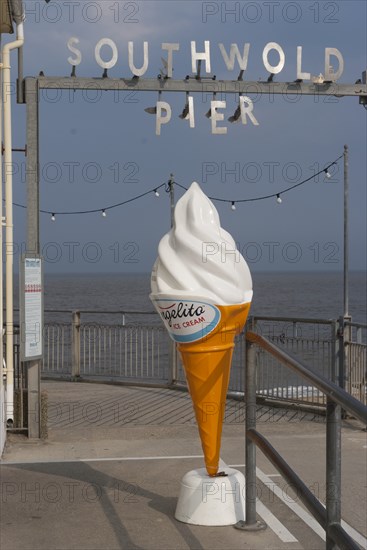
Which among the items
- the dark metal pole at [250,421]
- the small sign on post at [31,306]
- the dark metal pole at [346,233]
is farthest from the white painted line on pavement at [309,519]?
the dark metal pole at [346,233]

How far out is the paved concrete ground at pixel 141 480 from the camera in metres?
5.68

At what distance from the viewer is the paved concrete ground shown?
5.68 m

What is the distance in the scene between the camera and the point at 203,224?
6211 millimetres

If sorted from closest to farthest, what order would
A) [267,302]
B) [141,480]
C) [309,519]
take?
[309,519] → [141,480] → [267,302]

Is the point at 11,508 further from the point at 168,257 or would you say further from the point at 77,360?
the point at 77,360

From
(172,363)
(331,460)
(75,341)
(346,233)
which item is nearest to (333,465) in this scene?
(331,460)

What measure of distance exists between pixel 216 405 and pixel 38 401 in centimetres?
379

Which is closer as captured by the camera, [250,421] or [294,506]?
[250,421]

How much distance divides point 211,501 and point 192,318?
4.32 ft

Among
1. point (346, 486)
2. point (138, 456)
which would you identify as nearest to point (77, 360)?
point (138, 456)

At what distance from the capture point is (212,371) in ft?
19.5

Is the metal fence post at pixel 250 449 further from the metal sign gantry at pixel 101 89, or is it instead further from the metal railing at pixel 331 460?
the metal sign gantry at pixel 101 89

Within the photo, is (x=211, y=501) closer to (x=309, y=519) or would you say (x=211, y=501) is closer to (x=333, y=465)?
(x=309, y=519)

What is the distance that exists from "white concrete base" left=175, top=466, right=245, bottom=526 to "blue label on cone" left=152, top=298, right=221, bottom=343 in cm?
104
